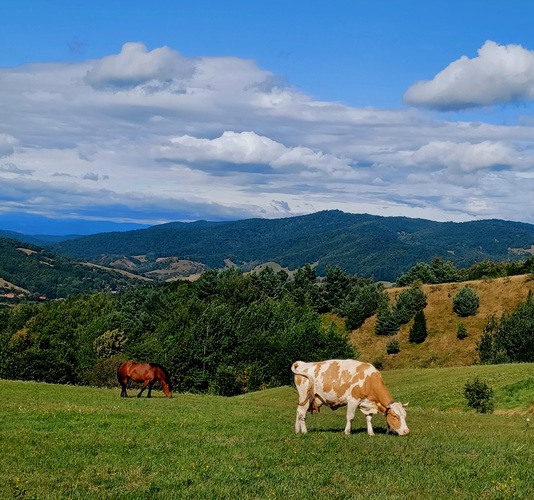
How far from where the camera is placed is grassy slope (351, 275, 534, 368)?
10369 cm

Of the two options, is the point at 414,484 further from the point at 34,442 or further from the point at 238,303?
the point at 238,303

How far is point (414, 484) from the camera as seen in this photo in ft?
40.5

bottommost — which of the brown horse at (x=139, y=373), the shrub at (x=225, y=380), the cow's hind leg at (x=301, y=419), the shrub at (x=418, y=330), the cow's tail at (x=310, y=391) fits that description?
the shrub at (x=225, y=380)

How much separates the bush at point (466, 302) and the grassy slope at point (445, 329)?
1.31m

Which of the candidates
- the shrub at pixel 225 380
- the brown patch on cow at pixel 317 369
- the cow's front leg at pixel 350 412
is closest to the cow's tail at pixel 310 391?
the brown patch on cow at pixel 317 369

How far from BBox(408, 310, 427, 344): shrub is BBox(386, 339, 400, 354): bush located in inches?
143

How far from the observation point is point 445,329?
113 meters

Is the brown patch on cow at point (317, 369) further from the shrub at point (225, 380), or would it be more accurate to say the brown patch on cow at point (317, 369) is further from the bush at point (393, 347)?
the bush at point (393, 347)

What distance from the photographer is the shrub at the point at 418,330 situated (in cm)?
11081

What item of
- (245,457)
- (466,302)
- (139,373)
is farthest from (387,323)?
(245,457)

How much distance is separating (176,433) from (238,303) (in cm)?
10430

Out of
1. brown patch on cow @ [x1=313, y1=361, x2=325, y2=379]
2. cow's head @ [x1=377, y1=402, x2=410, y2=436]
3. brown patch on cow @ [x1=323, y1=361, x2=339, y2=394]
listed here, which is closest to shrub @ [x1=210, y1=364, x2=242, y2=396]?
brown patch on cow @ [x1=313, y1=361, x2=325, y2=379]

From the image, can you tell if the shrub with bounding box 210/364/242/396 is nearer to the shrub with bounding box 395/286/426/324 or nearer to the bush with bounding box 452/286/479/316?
the shrub with bounding box 395/286/426/324

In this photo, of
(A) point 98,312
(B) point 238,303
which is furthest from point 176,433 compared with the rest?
(A) point 98,312
